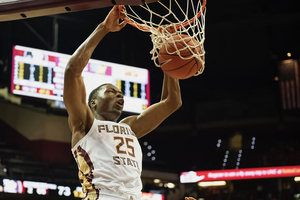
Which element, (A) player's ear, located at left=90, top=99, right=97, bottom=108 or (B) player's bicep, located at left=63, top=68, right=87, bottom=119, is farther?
(A) player's ear, located at left=90, top=99, right=97, bottom=108

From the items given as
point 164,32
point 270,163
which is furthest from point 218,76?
point 164,32

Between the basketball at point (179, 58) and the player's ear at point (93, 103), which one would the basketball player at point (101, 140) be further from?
the basketball at point (179, 58)

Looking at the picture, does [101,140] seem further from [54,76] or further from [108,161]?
[54,76]

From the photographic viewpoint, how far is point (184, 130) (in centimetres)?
1120

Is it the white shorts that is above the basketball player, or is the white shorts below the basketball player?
below

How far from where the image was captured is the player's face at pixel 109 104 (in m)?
3.00

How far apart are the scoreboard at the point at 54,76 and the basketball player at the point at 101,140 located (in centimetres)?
516

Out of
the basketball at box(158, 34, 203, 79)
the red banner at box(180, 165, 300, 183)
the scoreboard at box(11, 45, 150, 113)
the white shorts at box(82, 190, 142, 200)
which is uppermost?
the scoreboard at box(11, 45, 150, 113)

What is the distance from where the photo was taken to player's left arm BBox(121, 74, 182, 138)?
127 inches

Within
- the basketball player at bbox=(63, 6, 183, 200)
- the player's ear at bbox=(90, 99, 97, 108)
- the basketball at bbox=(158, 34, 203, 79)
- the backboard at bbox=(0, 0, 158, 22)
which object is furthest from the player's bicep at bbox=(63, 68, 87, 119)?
the basketball at bbox=(158, 34, 203, 79)

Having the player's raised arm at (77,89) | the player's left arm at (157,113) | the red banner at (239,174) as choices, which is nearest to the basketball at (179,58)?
the player's left arm at (157,113)

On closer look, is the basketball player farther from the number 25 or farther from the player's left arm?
the player's left arm

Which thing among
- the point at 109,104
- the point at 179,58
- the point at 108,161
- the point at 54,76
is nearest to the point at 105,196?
the point at 108,161

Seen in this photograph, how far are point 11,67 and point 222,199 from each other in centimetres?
568
